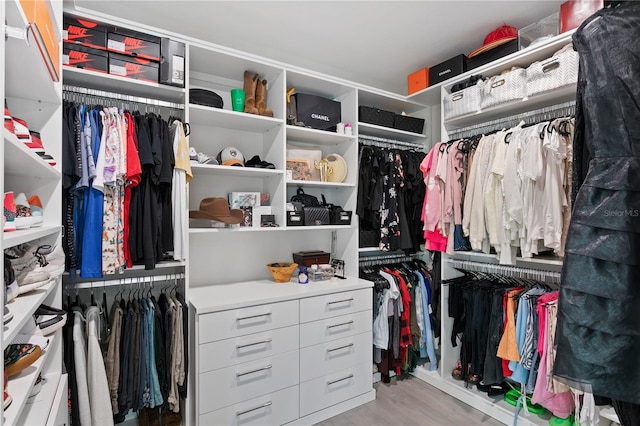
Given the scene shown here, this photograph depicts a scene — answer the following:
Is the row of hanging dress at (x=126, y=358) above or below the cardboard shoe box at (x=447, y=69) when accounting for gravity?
below

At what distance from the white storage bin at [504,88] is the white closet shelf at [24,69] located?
241 centimetres

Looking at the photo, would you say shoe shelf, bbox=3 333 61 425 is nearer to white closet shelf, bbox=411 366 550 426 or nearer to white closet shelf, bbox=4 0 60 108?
white closet shelf, bbox=4 0 60 108

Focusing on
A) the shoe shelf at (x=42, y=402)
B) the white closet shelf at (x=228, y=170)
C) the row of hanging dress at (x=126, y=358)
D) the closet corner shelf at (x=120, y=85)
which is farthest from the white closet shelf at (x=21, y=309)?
the closet corner shelf at (x=120, y=85)

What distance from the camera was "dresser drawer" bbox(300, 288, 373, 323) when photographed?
7.35 feet

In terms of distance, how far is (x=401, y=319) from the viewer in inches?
107

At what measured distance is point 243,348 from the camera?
201cm

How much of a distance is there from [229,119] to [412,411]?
2.40m

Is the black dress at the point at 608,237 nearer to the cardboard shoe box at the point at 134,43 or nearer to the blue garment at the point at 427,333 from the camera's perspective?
the cardboard shoe box at the point at 134,43

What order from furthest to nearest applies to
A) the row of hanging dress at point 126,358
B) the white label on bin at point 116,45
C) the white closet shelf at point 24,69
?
the white label on bin at point 116,45 → the row of hanging dress at point 126,358 → the white closet shelf at point 24,69

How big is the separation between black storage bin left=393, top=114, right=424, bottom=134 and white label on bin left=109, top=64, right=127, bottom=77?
2070mm

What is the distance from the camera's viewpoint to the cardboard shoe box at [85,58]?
1757mm

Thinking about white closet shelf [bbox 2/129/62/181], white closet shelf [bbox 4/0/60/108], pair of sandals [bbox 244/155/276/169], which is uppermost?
white closet shelf [bbox 4/0/60/108]

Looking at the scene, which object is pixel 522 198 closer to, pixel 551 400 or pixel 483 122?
pixel 483 122

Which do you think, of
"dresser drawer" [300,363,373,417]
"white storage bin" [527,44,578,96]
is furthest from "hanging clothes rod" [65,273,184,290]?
"white storage bin" [527,44,578,96]
